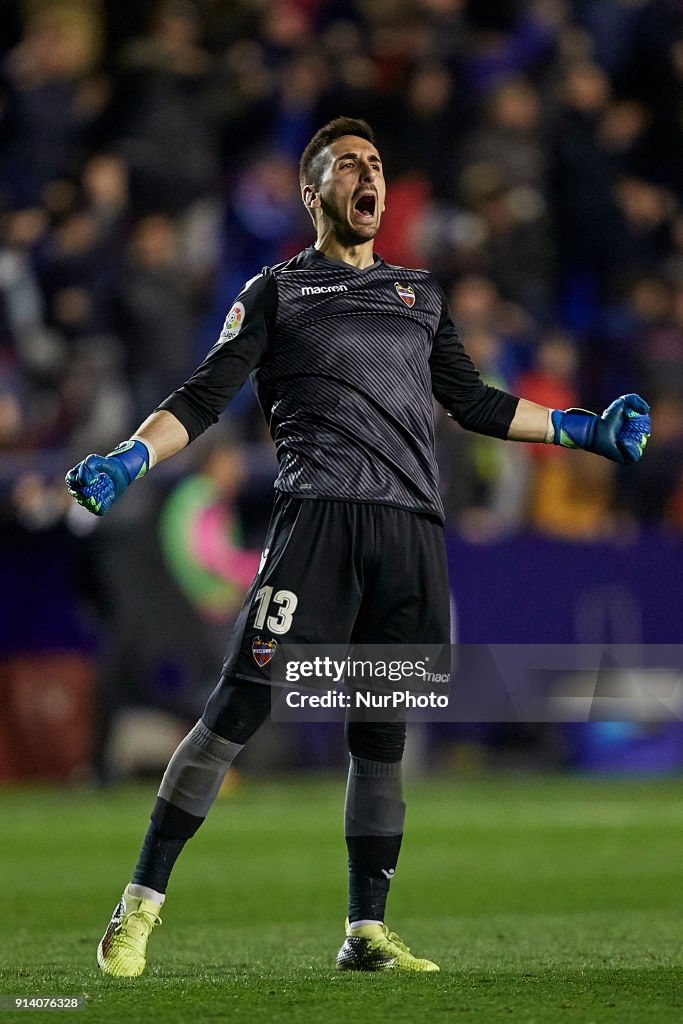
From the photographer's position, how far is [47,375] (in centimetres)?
1127

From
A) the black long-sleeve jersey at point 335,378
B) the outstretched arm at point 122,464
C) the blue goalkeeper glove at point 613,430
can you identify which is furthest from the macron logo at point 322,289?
the blue goalkeeper glove at point 613,430

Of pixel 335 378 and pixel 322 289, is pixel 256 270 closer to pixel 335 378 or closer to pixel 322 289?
pixel 322 289

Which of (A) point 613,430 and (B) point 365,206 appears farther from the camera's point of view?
(A) point 613,430

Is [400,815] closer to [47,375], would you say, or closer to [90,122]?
[47,375]

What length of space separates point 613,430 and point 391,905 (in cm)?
239

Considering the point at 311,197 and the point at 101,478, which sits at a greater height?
the point at 311,197

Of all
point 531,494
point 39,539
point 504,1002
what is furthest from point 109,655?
point 504,1002

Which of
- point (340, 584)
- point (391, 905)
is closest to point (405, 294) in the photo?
point (340, 584)

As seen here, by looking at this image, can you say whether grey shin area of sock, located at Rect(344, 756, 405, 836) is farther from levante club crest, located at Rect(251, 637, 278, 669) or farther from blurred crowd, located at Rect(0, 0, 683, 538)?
blurred crowd, located at Rect(0, 0, 683, 538)

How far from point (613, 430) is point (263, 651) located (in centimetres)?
117

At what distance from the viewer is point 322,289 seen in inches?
185

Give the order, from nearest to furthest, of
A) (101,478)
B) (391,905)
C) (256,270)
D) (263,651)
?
(101,478), (263,651), (391,905), (256,270)

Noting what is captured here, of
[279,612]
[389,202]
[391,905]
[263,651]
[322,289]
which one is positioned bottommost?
[391,905]

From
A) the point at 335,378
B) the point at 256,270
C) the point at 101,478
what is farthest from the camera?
the point at 256,270
